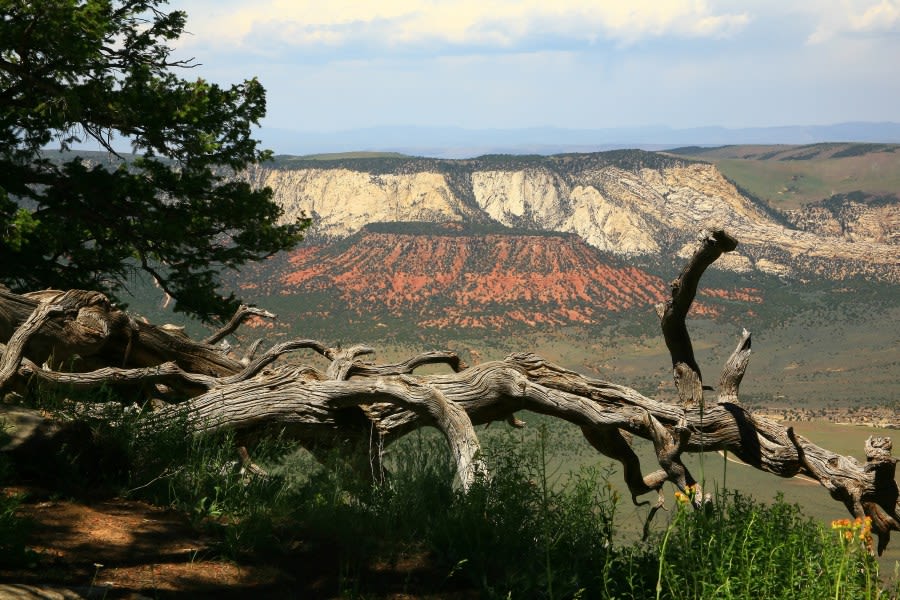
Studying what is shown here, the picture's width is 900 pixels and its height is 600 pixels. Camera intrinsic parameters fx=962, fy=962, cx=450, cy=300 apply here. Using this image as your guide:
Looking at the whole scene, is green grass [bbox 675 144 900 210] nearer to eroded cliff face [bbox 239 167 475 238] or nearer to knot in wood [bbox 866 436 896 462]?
eroded cliff face [bbox 239 167 475 238]

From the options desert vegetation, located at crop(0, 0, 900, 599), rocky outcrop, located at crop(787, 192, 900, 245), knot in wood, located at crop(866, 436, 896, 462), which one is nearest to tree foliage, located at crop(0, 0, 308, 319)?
desert vegetation, located at crop(0, 0, 900, 599)

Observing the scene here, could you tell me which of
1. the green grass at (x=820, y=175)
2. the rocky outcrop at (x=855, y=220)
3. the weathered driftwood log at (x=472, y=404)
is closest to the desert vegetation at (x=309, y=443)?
the weathered driftwood log at (x=472, y=404)

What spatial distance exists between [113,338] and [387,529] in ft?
15.1

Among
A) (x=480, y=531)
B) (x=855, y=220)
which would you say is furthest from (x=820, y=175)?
(x=480, y=531)

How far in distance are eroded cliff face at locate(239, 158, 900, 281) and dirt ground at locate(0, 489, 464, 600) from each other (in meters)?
85.0

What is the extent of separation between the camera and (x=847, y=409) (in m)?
41.4

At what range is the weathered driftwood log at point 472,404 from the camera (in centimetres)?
748

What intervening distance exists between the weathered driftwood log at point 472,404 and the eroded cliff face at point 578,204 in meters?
82.0

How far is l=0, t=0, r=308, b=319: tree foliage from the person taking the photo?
11344 mm

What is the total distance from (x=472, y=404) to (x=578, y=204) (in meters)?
92.5

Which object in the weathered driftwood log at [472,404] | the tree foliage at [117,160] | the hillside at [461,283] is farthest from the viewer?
the hillside at [461,283]

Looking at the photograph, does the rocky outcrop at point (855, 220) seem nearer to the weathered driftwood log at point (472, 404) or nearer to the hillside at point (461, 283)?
the hillside at point (461, 283)

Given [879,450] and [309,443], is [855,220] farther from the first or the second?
[309,443]

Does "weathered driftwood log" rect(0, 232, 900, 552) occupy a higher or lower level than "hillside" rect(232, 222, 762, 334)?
higher
